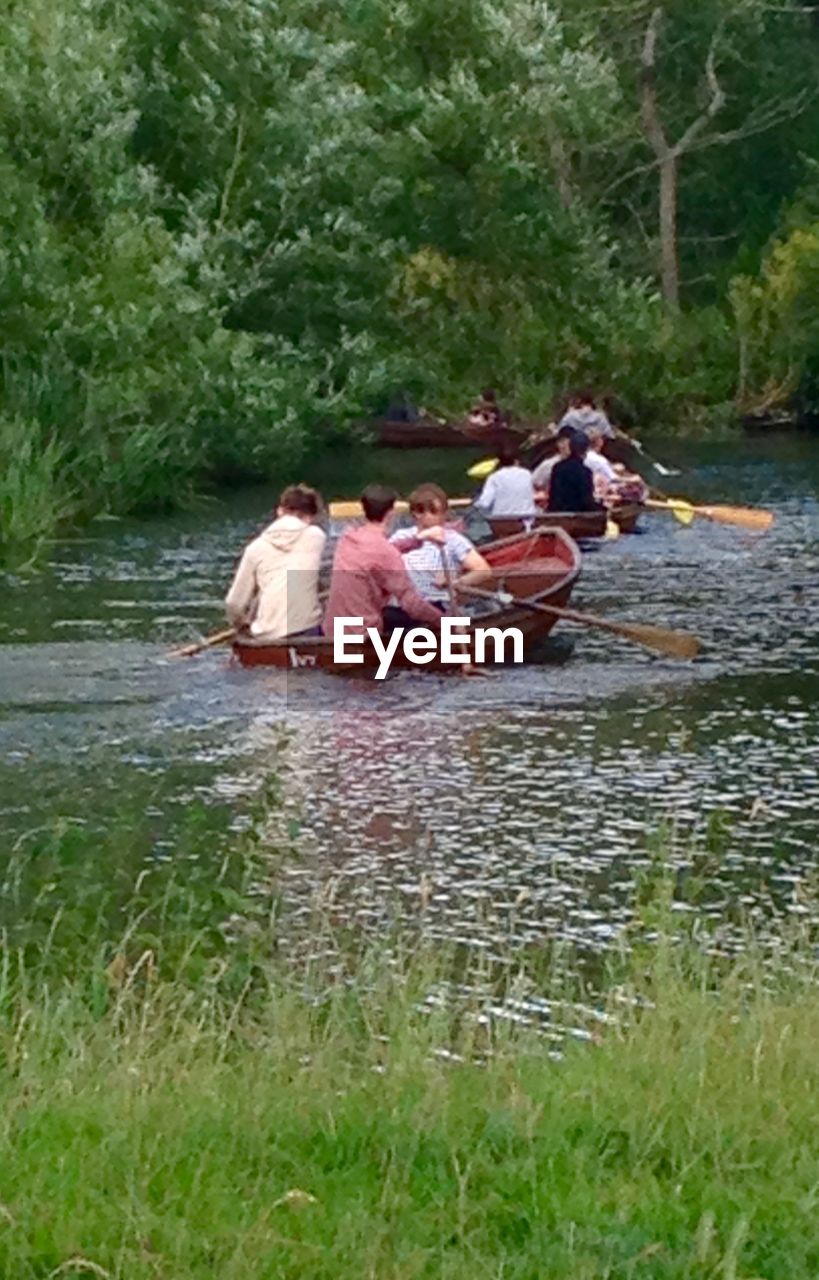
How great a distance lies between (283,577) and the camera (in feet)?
54.0

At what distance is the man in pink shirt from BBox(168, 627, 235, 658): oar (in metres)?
1.08

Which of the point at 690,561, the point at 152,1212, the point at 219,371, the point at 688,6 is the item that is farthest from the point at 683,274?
the point at 152,1212

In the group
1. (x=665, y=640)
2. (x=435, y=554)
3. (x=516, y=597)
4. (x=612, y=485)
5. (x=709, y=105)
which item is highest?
(x=709, y=105)

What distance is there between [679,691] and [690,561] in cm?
804

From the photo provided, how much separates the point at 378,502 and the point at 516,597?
2923mm

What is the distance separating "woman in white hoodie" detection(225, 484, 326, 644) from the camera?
16281 mm

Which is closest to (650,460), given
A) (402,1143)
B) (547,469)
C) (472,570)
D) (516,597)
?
(547,469)

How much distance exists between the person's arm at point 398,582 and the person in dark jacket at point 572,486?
9.24 meters

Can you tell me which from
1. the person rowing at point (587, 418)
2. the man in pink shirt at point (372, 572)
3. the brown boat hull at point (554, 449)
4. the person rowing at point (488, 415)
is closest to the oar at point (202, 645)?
the man in pink shirt at point (372, 572)

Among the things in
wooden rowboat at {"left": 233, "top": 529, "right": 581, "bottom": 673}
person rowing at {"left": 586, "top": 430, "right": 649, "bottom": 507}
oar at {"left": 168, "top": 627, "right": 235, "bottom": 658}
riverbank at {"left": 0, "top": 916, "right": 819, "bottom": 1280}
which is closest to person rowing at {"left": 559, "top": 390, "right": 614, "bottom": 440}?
person rowing at {"left": 586, "top": 430, "right": 649, "bottom": 507}

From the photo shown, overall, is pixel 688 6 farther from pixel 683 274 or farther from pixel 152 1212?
pixel 152 1212

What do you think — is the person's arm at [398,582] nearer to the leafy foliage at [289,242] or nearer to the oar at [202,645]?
the oar at [202,645]

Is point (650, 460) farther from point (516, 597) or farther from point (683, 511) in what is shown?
point (516, 597)

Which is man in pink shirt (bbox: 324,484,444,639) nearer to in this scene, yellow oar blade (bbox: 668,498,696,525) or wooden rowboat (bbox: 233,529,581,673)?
wooden rowboat (bbox: 233,529,581,673)
